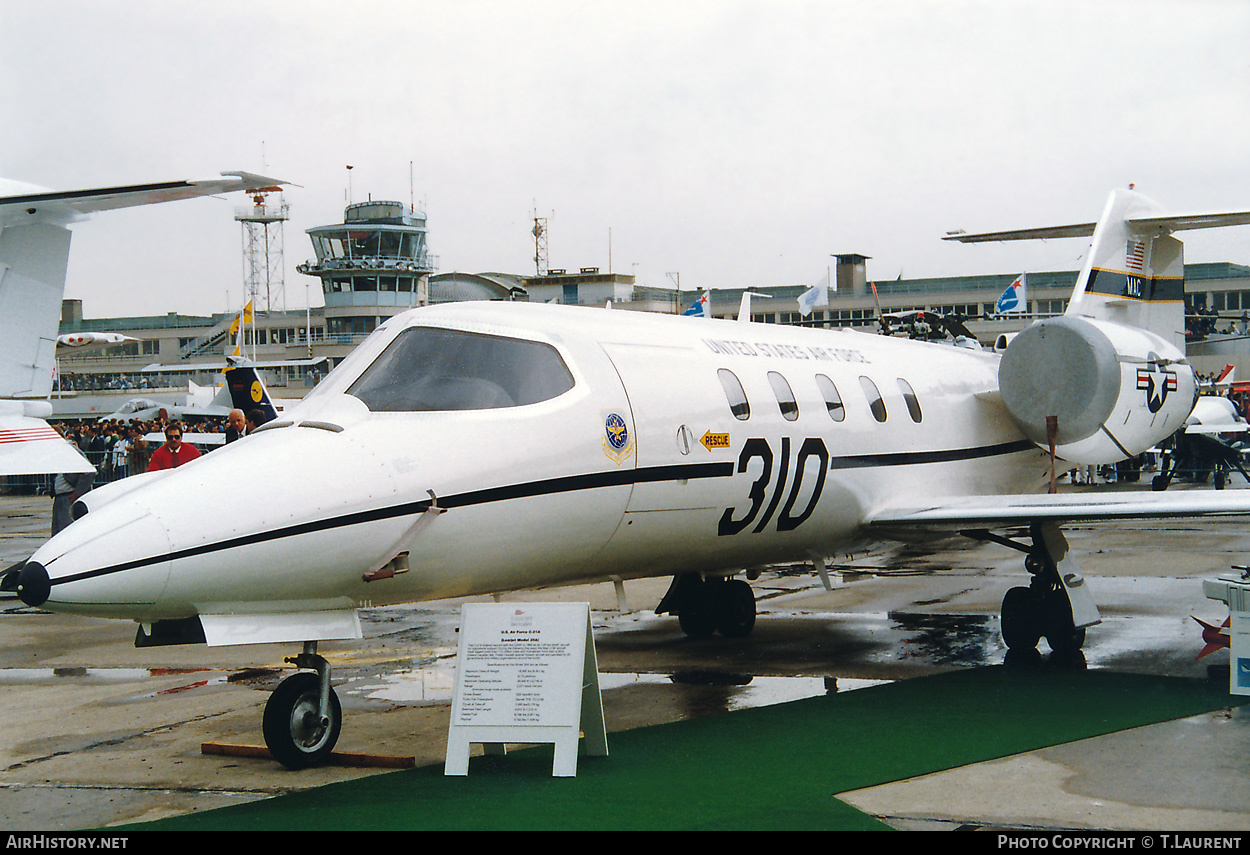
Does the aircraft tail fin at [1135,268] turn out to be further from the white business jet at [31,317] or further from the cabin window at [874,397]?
the white business jet at [31,317]

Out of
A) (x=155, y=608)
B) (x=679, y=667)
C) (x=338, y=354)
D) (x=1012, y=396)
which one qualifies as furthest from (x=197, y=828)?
(x=338, y=354)

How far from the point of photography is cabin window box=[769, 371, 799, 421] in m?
9.14

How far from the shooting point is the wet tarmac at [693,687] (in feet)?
18.9

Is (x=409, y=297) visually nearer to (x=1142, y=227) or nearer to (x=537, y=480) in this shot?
(x=1142, y=227)

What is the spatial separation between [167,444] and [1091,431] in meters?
9.11

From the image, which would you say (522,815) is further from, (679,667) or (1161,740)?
(679,667)

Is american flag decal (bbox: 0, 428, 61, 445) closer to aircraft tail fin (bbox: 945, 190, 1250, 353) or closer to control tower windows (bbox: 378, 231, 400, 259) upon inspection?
aircraft tail fin (bbox: 945, 190, 1250, 353)

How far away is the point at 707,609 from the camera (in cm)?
1126

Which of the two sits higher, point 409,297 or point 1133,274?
point 409,297

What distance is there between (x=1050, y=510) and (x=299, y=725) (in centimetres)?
607

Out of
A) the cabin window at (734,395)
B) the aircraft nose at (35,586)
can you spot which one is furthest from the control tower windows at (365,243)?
the aircraft nose at (35,586)

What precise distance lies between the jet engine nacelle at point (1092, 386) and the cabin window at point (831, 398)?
7.72ft

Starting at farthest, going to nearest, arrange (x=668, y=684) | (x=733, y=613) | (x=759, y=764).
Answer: (x=733, y=613) < (x=668, y=684) < (x=759, y=764)

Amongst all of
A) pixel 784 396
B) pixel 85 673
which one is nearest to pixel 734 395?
pixel 784 396
